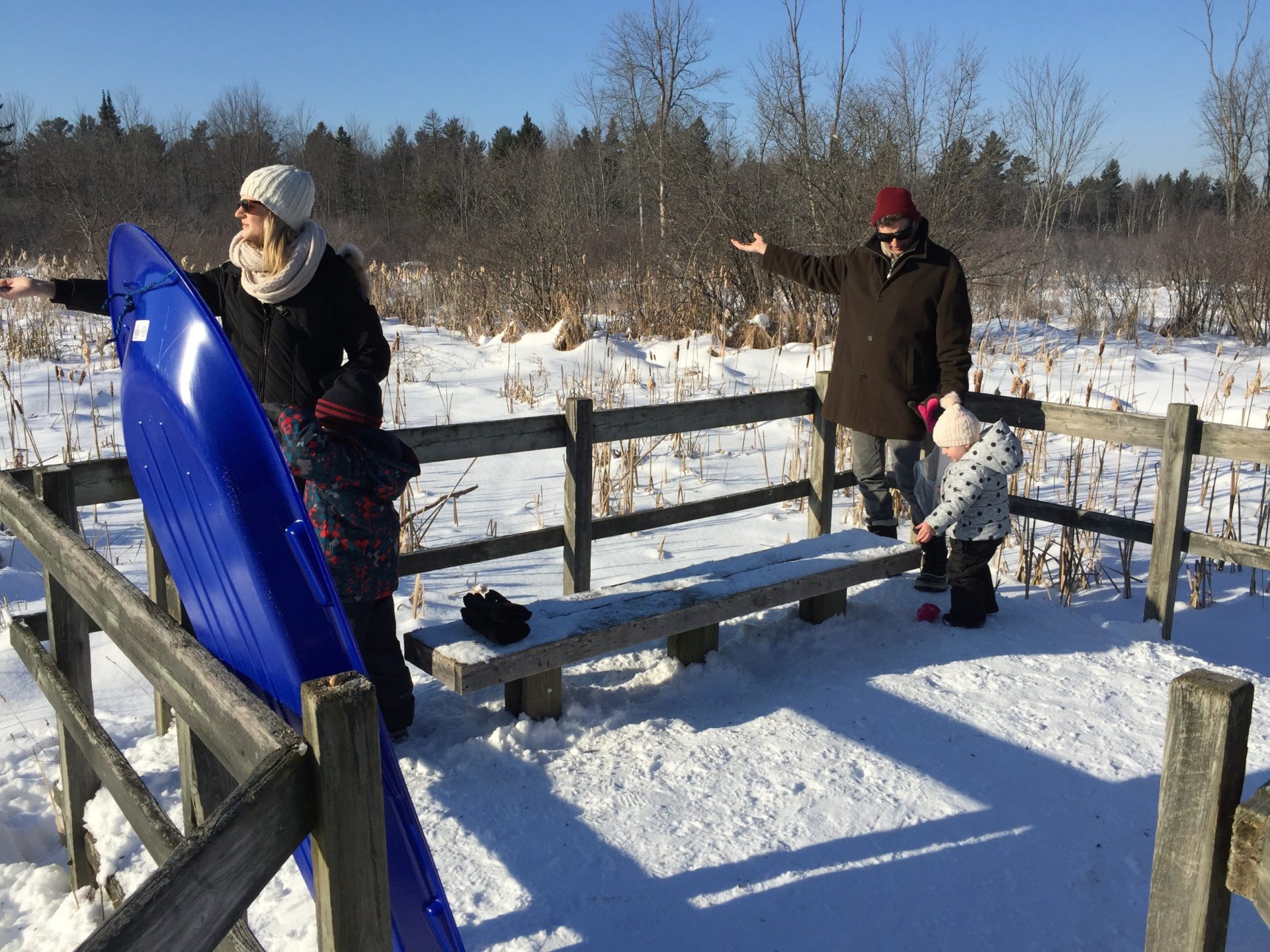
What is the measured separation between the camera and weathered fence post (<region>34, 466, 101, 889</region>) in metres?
3.10

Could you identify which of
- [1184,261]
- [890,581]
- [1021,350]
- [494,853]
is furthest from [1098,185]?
[494,853]

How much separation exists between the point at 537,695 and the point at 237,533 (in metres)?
1.71

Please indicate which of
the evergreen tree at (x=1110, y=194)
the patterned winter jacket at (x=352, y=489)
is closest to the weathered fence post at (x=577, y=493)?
the patterned winter jacket at (x=352, y=489)

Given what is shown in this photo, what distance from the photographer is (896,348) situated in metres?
4.86

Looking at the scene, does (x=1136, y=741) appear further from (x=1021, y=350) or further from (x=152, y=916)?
(x=1021, y=350)

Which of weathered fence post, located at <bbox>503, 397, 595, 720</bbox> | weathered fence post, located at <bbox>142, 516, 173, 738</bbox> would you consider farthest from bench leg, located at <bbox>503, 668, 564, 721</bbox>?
weathered fence post, located at <bbox>142, 516, 173, 738</bbox>

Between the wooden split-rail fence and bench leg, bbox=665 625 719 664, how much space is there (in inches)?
20.1

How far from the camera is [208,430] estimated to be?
A: 7.56 feet

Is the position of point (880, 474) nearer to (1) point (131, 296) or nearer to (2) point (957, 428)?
(2) point (957, 428)

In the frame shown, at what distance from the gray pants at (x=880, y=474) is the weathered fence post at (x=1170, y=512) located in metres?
1.04

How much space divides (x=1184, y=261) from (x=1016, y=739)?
15158 millimetres

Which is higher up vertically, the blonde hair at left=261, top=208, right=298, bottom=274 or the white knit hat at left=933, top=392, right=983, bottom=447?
the blonde hair at left=261, top=208, right=298, bottom=274

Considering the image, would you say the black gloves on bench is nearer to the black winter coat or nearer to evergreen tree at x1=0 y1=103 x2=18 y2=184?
the black winter coat

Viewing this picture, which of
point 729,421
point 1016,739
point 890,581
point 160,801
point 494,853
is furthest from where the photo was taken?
point 890,581
